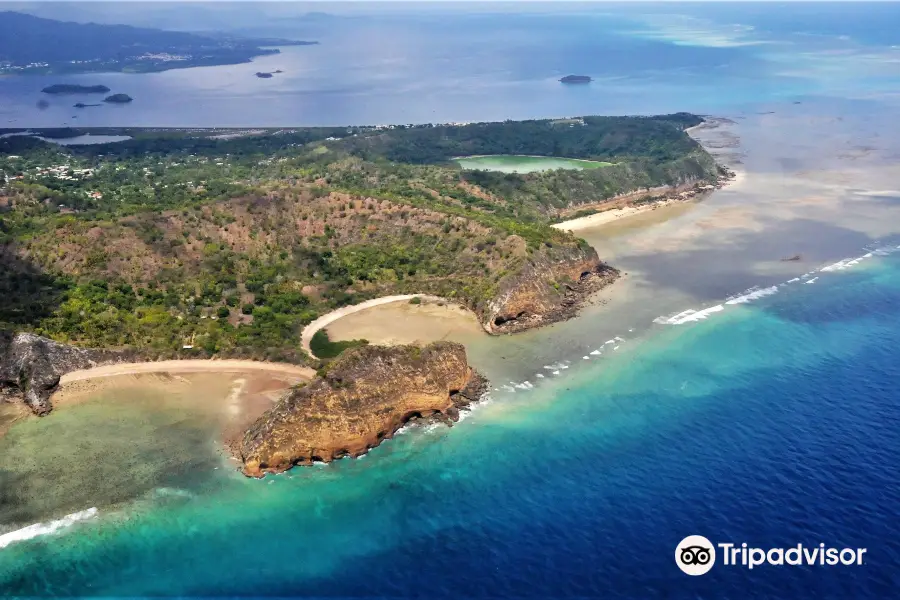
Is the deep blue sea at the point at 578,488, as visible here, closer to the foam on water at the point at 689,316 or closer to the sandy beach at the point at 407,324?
the foam on water at the point at 689,316

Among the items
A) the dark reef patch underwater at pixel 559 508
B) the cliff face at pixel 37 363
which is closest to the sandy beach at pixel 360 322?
the cliff face at pixel 37 363

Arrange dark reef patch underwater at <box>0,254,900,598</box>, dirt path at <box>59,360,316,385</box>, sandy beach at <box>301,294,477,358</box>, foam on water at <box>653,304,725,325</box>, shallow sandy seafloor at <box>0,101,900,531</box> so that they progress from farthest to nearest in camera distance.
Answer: foam on water at <box>653,304,725,325</box> < sandy beach at <box>301,294,477,358</box> < dirt path at <box>59,360,316,385</box> < shallow sandy seafloor at <box>0,101,900,531</box> < dark reef patch underwater at <box>0,254,900,598</box>

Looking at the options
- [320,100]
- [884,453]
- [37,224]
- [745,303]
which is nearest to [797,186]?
[745,303]

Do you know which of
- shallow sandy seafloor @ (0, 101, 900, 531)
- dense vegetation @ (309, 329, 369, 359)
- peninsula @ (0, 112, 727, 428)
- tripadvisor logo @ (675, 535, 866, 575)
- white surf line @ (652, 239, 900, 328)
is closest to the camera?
tripadvisor logo @ (675, 535, 866, 575)

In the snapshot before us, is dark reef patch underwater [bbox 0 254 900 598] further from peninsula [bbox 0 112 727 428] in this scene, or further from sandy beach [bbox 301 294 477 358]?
sandy beach [bbox 301 294 477 358]

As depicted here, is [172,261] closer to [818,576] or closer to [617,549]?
[617,549]

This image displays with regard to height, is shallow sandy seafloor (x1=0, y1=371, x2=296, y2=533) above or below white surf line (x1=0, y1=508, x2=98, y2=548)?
above

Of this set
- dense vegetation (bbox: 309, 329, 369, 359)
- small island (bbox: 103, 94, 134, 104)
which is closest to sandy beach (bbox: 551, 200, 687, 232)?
dense vegetation (bbox: 309, 329, 369, 359)
